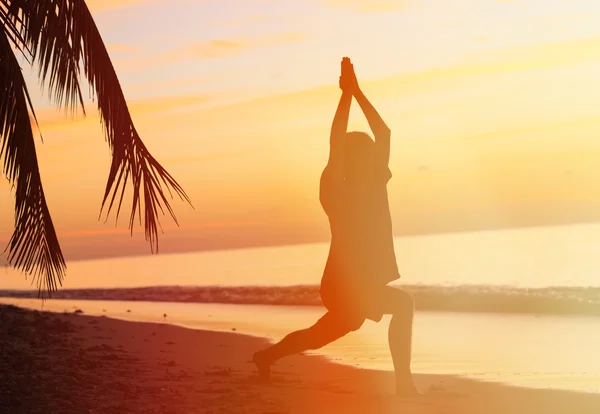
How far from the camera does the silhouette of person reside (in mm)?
7059

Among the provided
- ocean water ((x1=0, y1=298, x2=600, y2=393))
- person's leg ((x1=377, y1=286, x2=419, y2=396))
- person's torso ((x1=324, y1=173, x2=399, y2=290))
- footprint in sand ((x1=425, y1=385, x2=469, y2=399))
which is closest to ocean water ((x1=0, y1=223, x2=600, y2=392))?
ocean water ((x1=0, y1=298, x2=600, y2=393))

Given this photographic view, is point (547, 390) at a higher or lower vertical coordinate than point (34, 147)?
lower

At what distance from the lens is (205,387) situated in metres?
7.79

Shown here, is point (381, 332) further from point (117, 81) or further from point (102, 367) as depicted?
point (117, 81)

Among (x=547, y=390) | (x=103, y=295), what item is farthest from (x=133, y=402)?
(x=103, y=295)

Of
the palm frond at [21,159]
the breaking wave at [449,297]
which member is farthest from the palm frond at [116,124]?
the breaking wave at [449,297]

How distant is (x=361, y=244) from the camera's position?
708cm

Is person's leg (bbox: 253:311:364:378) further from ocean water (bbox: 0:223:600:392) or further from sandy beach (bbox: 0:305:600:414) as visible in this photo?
ocean water (bbox: 0:223:600:392)

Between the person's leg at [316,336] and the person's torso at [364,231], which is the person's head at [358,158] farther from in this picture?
the person's leg at [316,336]

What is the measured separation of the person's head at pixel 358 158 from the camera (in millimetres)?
7121

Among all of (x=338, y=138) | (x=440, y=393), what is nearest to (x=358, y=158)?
(x=338, y=138)

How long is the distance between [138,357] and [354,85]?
4.22 m

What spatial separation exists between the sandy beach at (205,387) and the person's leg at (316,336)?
273 millimetres

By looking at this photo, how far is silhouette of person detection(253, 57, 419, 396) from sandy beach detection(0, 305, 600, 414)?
65cm
